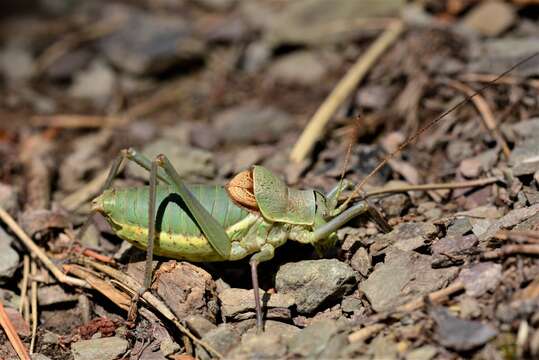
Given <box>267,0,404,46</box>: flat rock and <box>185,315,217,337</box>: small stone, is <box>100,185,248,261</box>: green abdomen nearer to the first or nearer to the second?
<box>185,315,217,337</box>: small stone

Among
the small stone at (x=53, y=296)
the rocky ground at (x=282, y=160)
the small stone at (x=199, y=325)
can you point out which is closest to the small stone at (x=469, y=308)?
the rocky ground at (x=282, y=160)

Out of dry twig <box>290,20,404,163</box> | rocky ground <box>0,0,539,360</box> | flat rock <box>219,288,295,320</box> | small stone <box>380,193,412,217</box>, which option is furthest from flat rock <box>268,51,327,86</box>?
flat rock <box>219,288,295,320</box>

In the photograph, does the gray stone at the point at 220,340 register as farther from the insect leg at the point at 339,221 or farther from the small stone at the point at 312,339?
the insect leg at the point at 339,221

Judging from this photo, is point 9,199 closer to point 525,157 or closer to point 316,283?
point 316,283

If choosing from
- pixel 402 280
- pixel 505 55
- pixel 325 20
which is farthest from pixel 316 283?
pixel 325 20

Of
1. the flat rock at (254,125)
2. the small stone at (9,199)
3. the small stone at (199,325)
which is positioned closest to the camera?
the small stone at (199,325)

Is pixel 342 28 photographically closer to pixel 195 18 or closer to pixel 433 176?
pixel 195 18
